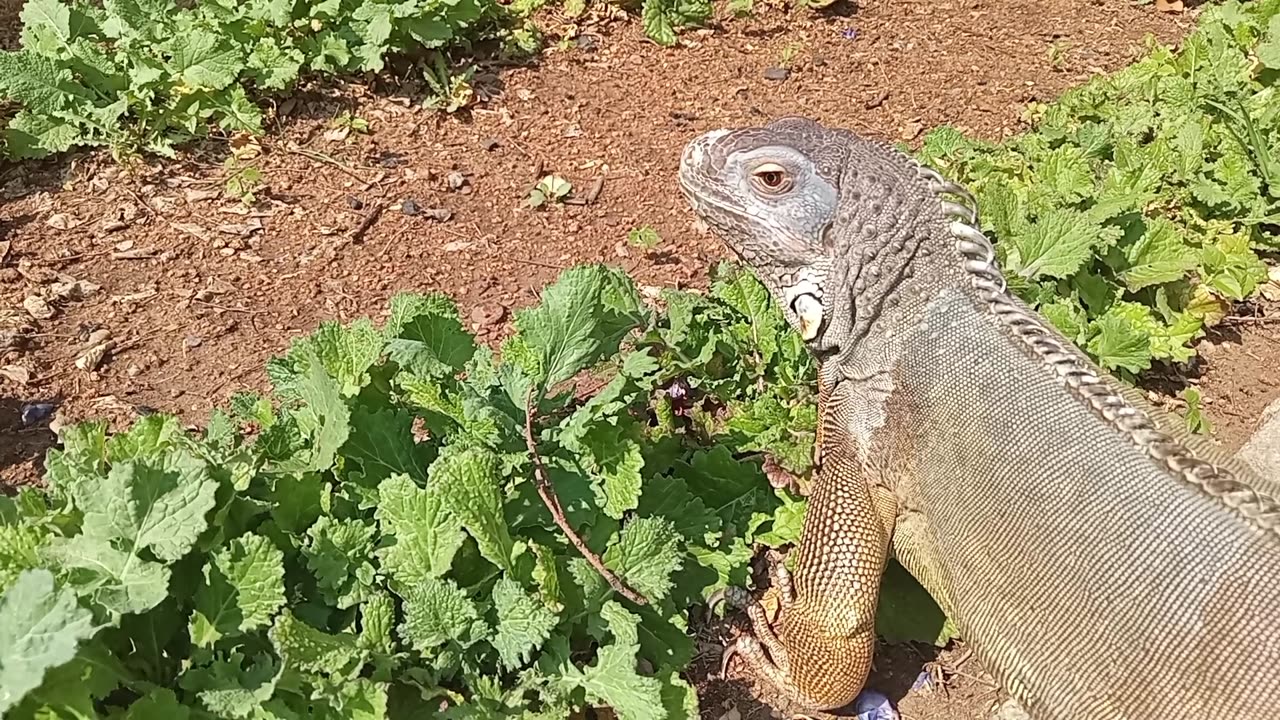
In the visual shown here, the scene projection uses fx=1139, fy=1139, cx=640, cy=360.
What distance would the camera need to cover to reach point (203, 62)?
5.79 metres

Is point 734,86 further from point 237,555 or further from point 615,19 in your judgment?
point 237,555

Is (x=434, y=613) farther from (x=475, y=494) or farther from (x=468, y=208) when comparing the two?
(x=468, y=208)

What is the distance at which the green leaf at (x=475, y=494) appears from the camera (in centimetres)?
307

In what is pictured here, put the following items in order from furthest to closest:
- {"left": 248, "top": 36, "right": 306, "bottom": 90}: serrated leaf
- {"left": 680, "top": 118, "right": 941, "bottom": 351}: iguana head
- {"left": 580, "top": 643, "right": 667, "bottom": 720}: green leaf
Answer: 1. {"left": 248, "top": 36, "right": 306, "bottom": 90}: serrated leaf
2. {"left": 680, "top": 118, "right": 941, "bottom": 351}: iguana head
3. {"left": 580, "top": 643, "right": 667, "bottom": 720}: green leaf

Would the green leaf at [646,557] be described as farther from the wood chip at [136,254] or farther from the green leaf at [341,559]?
the wood chip at [136,254]

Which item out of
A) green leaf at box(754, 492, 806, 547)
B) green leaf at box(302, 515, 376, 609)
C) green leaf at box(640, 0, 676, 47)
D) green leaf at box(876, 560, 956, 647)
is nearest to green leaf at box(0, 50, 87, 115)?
green leaf at box(640, 0, 676, 47)

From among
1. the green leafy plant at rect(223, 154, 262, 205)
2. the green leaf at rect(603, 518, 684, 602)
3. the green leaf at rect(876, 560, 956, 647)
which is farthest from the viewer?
the green leafy plant at rect(223, 154, 262, 205)

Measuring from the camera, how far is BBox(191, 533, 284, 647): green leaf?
115 inches

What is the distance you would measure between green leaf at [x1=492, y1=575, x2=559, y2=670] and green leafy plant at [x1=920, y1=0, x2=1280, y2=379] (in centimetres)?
260

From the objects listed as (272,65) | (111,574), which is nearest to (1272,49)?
(272,65)

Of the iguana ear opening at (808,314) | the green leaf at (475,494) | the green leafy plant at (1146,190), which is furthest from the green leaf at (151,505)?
the green leafy plant at (1146,190)

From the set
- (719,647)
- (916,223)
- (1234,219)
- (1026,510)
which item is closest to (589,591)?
(719,647)

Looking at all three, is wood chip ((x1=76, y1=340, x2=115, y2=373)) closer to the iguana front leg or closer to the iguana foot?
the iguana foot

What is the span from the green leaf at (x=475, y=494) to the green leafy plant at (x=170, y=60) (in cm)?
352
